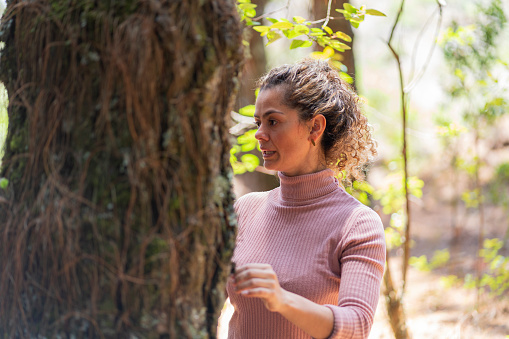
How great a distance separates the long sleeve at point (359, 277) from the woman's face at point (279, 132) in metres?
0.35

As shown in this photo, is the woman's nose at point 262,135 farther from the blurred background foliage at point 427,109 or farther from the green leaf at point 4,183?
the green leaf at point 4,183

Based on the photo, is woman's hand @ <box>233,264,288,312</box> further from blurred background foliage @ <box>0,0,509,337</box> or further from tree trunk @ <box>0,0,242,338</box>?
blurred background foliage @ <box>0,0,509,337</box>

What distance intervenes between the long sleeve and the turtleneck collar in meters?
0.23

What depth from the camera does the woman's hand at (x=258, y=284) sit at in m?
1.22

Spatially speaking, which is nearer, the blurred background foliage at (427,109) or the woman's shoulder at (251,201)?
the woman's shoulder at (251,201)

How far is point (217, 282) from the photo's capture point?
1163 millimetres

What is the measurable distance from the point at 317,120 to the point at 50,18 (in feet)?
3.64

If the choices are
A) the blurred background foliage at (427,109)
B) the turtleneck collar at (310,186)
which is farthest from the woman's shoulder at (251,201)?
the blurred background foliage at (427,109)

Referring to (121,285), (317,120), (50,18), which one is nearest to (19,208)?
(121,285)

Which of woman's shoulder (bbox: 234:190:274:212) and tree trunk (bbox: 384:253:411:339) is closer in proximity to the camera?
woman's shoulder (bbox: 234:190:274:212)

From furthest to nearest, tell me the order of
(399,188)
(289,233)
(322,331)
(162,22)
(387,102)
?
(387,102)
(399,188)
(289,233)
(322,331)
(162,22)

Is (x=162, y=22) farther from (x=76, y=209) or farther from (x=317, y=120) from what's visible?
(x=317, y=120)

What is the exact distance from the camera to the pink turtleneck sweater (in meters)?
1.52

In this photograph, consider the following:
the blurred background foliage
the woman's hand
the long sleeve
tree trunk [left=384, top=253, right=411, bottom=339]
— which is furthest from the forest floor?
the woman's hand
